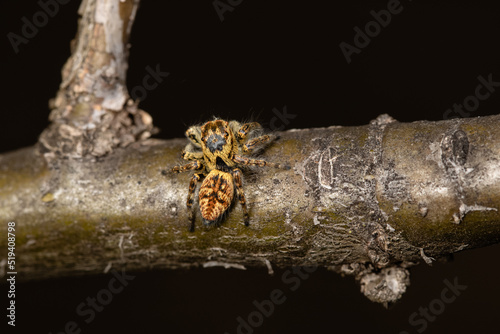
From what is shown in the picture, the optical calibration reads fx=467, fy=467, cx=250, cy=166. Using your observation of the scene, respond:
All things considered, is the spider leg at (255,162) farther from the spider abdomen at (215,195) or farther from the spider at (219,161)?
the spider abdomen at (215,195)

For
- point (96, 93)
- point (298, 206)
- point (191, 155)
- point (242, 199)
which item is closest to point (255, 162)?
point (242, 199)

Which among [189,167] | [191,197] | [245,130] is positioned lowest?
[191,197]

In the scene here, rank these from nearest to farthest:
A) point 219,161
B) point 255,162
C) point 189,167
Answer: point 255,162, point 189,167, point 219,161

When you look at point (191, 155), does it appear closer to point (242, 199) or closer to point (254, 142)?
point (254, 142)

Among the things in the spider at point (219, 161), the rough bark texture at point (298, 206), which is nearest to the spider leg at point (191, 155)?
the spider at point (219, 161)

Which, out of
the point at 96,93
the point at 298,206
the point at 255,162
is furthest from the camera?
the point at 96,93

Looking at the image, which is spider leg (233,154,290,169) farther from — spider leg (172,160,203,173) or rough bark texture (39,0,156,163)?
rough bark texture (39,0,156,163)

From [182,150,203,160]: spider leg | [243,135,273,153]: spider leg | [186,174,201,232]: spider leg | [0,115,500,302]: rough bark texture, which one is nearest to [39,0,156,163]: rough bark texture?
[0,115,500,302]: rough bark texture

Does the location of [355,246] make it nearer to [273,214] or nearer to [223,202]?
[273,214]
